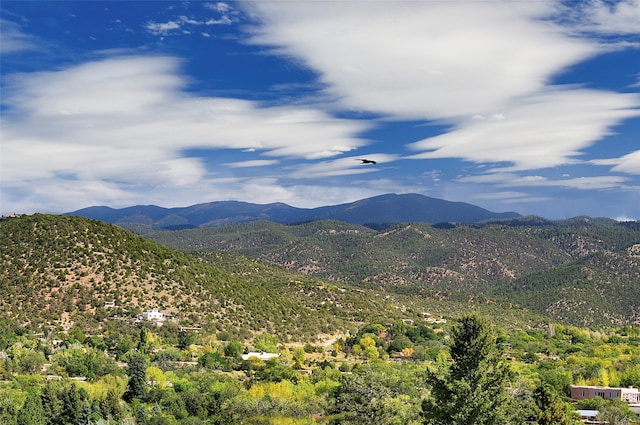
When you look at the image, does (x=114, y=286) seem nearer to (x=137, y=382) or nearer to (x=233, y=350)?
(x=233, y=350)

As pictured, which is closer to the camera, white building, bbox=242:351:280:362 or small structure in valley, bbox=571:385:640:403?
small structure in valley, bbox=571:385:640:403

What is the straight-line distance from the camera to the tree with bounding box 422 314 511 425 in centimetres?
2664

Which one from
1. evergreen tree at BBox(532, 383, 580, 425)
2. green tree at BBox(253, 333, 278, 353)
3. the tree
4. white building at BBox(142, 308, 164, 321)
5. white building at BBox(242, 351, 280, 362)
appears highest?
the tree

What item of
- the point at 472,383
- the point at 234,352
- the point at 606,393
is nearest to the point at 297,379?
the point at 234,352

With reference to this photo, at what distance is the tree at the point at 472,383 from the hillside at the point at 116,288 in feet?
177

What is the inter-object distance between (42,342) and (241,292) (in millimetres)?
33001

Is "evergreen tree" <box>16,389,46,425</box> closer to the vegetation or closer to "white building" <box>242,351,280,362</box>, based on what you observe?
the vegetation

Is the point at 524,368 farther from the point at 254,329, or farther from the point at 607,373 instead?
the point at 254,329

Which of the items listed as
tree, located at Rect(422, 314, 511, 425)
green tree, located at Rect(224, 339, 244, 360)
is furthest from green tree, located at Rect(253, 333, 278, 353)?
tree, located at Rect(422, 314, 511, 425)

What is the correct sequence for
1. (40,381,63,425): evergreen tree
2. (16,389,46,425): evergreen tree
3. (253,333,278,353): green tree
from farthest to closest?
1. (253,333,278,353): green tree
2. (40,381,63,425): evergreen tree
3. (16,389,46,425): evergreen tree

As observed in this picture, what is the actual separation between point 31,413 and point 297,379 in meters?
24.4

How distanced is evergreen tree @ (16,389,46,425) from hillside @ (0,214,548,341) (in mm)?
29613

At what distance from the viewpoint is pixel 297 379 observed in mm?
58531

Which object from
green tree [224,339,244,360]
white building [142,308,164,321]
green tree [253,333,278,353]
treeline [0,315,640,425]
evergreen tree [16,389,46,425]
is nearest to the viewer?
treeline [0,315,640,425]
